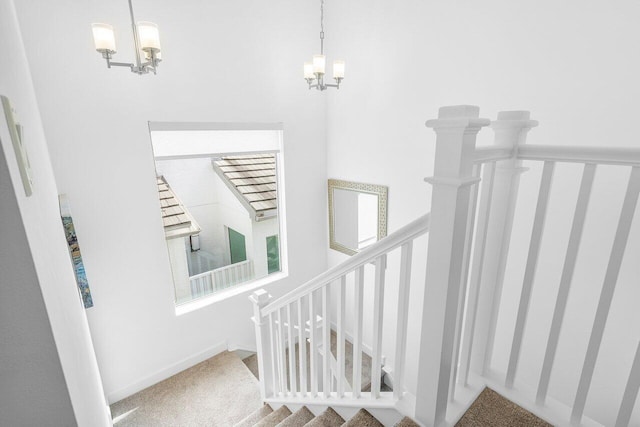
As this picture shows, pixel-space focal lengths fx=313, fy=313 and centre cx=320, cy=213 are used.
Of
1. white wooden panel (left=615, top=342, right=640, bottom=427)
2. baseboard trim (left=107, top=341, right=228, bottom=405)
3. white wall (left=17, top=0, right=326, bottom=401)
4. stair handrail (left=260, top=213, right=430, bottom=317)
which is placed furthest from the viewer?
baseboard trim (left=107, top=341, right=228, bottom=405)

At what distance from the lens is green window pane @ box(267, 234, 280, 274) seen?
12.6 ft

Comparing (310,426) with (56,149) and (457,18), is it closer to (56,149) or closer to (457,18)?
(56,149)

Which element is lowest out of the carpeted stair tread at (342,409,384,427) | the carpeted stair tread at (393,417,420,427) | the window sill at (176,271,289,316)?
the window sill at (176,271,289,316)

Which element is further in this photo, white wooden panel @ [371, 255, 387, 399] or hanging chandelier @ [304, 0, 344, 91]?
hanging chandelier @ [304, 0, 344, 91]

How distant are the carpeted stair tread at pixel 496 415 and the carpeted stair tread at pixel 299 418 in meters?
1.06

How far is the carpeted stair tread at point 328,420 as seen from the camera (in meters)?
1.55

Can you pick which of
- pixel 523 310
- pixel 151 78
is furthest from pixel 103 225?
pixel 523 310

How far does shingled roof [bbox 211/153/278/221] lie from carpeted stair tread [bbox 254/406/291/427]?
2.09 metres

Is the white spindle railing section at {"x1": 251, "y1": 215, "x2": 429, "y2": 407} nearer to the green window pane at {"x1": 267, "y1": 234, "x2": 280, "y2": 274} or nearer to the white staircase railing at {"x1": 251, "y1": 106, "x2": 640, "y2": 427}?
the white staircase railing at {"x1": 251, "y1": 106, "x2": 640, "y2": 427}

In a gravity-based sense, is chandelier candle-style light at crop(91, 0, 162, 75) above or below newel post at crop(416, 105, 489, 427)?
above

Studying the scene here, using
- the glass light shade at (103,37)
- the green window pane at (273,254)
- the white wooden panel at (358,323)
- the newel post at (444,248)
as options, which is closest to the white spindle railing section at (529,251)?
the newel post at (444,248)

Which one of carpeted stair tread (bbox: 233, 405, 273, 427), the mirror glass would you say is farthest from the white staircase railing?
the mirror glass

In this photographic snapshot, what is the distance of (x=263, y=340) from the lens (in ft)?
7.06

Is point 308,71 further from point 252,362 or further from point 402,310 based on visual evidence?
point 252,362
